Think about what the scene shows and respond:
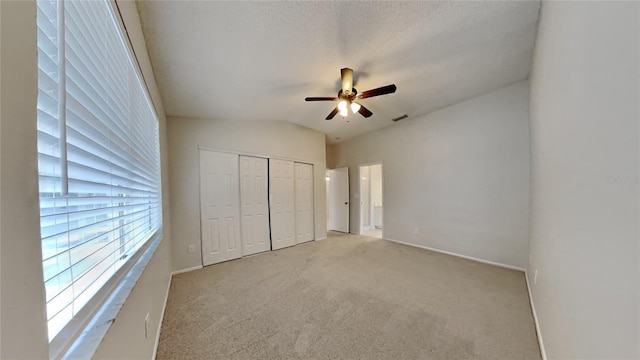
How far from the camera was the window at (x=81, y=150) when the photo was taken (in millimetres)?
566

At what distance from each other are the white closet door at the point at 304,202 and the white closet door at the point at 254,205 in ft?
2.26

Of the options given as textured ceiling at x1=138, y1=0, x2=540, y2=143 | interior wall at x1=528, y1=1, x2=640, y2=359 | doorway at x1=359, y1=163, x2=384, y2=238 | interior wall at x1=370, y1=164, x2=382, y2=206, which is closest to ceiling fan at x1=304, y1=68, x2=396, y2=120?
textured ceiling at x1=138, y1=0, x2=540, y2=143

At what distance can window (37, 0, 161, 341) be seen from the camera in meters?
0.57

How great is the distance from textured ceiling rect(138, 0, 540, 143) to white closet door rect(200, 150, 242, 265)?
0.81m

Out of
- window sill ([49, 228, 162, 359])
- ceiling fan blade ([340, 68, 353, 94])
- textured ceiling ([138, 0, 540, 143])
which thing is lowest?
window sill ([49, 228, 162, 359])

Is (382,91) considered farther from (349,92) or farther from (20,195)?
(20,195)

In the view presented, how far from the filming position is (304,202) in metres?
4.70

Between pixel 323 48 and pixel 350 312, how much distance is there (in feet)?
8.06

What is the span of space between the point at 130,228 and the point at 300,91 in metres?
2.27

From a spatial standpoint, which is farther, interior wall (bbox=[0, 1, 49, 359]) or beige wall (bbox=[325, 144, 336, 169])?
beige wall (bbox=[325, 144, 336, 169])

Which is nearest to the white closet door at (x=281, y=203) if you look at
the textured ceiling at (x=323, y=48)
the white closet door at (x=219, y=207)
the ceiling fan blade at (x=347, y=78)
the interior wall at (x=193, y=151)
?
the interior wall at (x=193, y=151)

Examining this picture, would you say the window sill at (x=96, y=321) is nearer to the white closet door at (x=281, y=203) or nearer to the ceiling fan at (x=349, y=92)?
the ceiling fan at (x=349, y=92)

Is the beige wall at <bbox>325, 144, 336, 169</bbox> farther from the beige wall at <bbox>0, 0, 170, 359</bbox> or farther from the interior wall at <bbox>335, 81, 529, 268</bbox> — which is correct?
the beige wall at <bbox>0, 0, 170, 359</bbox>

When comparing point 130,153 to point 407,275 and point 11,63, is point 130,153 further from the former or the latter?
point 407,275
